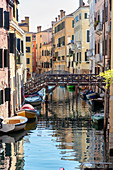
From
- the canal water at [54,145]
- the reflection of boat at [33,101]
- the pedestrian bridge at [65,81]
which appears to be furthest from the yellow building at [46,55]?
the canal water at [54,145]

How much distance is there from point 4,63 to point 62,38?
52.2 meters

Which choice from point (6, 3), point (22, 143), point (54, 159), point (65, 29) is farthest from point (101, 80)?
point (65, 29)

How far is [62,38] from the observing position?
253 feet

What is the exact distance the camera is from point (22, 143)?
20.1 metres

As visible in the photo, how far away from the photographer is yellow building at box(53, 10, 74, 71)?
72812mm

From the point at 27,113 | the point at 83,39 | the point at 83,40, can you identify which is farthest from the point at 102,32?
the point at 83,40

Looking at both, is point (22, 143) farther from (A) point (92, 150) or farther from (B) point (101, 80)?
(B) point (101, 80)

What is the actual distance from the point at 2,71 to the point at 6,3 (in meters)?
4.81

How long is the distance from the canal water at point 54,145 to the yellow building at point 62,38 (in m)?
44.3

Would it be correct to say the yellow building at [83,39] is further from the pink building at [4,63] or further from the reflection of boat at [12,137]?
the reflection of boat at [12,137]

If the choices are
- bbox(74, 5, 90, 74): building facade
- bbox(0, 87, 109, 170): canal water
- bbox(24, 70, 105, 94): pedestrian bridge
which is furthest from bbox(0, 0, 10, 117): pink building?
bbox(74, 5, 90, 74): building facade

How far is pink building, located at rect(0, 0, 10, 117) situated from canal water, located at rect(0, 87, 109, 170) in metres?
2.04

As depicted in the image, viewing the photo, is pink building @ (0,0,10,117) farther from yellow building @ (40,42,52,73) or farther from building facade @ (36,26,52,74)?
building facade @ (36,26,52,74)

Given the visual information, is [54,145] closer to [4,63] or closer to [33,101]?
[4,63]
